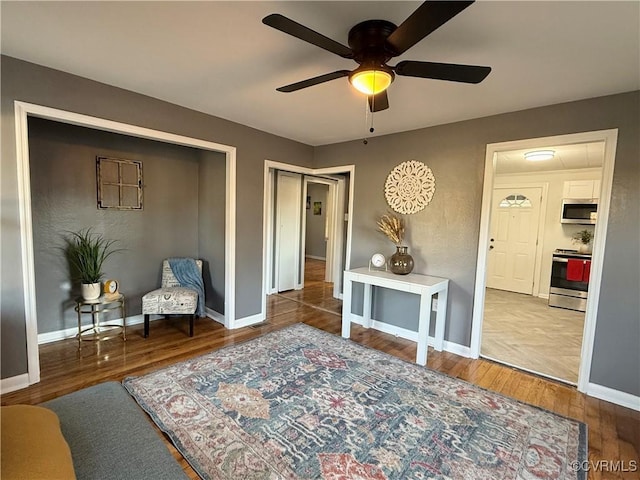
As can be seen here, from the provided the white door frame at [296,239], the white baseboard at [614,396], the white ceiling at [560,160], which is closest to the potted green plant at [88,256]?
the white door frame at [296,239]

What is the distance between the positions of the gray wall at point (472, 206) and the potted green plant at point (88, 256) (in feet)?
9.45

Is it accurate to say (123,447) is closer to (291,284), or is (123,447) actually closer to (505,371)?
(505,371)

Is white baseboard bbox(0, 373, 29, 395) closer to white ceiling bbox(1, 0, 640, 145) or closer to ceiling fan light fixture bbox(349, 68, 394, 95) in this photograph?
white ceiling bbox(1, 0, 640, 145)

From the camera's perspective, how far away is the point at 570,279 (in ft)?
15.9

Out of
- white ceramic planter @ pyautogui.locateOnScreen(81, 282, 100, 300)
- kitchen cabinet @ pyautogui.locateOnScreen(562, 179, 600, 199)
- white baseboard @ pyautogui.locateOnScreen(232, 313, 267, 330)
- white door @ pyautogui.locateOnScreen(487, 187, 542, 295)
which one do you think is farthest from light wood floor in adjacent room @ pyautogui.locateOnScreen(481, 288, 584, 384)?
white ceramic planter @ pyautogui.locateOnScreen(81, 282, 100, 300)

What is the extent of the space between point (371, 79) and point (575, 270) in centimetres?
512

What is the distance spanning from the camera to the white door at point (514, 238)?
5645 millimetres

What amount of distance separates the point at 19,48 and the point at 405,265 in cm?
352

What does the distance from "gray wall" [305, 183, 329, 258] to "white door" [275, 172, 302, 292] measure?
3.31 meters

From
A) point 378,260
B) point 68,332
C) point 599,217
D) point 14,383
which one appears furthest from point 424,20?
point 68,332

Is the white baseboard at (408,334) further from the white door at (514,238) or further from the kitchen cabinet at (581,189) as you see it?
the kitchen cabinet at (581,189)

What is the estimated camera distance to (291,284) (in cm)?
555

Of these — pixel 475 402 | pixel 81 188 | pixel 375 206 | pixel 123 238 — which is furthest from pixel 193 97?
pixel 475 402

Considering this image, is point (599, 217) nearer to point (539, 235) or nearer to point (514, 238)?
point (539, 235)
